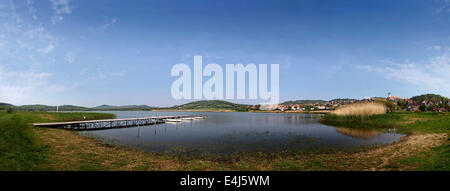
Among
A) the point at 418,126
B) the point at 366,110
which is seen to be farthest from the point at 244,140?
the point at 366,110

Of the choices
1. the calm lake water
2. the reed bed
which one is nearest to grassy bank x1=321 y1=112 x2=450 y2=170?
the reed bed

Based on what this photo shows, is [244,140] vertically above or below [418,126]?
below

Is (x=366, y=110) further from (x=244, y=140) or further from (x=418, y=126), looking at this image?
(x=244, y=140)

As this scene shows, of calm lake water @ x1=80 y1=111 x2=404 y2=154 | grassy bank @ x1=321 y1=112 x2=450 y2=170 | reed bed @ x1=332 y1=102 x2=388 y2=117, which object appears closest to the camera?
grassy bank @ x1=321 y1=112 x2=450 y2=170

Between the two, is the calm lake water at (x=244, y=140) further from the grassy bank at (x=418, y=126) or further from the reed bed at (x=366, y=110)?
the reed bed at (x=366, y=110)

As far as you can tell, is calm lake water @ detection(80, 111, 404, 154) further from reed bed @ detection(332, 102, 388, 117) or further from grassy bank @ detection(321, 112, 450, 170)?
reed bed @ detection(332, 102, 388, 117)

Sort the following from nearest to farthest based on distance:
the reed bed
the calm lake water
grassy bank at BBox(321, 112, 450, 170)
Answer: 1. grassy bank at BBox(321, 112, 450, 170)
2. the calm lake water
3. the reed bed
